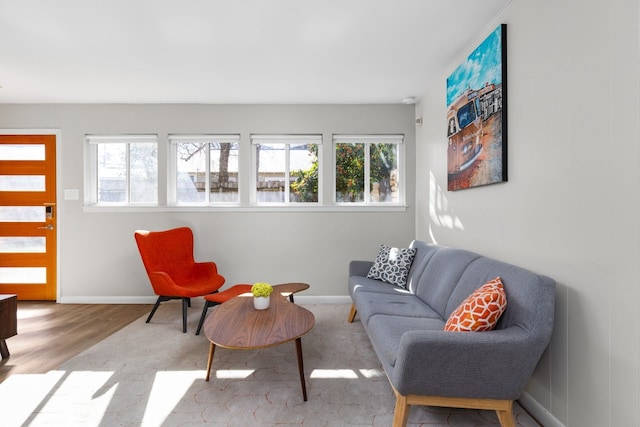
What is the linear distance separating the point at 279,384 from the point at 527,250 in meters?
1.81

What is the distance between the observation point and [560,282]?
60.2 inches

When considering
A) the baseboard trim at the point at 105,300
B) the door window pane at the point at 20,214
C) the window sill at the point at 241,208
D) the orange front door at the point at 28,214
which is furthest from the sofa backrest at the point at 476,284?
the door window pane at the point at 20,214

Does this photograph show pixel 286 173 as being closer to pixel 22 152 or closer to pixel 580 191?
pixel 580 191

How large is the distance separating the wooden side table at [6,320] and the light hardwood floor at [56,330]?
10cm

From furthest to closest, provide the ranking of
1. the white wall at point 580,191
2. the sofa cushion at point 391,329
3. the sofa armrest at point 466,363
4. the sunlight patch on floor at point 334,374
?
the sunlight patch on floor at point 334,374
the sofa cushion at point 391,329
the sofa armrest at point 466,363
the white wall at point 580,191

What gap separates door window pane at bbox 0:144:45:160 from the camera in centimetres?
369

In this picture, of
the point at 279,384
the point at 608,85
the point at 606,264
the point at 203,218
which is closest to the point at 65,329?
the point at 203,218

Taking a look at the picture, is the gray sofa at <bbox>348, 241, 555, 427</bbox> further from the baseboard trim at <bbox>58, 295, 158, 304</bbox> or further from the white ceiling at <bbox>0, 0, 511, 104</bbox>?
the baseboard trim at <bbox>58, 295, 158, 304</bbox>

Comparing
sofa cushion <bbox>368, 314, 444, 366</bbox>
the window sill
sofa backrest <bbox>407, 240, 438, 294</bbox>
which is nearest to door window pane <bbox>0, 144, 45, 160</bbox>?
the window sill

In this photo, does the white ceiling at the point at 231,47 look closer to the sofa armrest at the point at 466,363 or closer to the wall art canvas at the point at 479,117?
the wall art canvas at the point at 479,117

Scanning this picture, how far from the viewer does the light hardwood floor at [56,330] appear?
228 centimetres

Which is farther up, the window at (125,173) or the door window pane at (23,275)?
the window at (125,173)

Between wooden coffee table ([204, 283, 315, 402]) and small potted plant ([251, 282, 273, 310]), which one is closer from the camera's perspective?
wooden coffee table ([204, 283, 315, 402])

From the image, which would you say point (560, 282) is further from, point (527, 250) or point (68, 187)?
point (68, 187)
